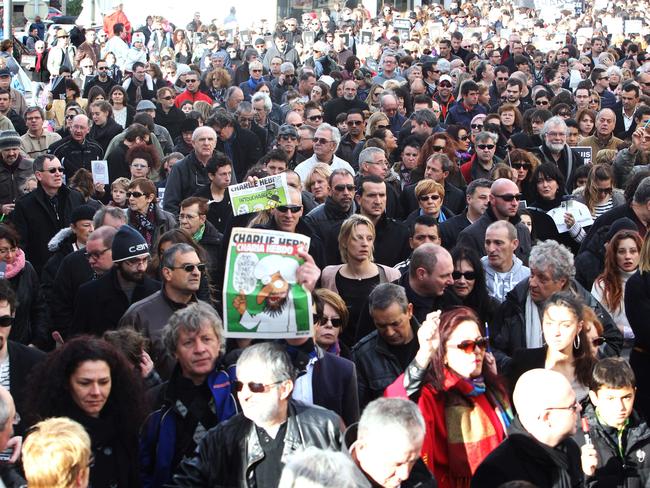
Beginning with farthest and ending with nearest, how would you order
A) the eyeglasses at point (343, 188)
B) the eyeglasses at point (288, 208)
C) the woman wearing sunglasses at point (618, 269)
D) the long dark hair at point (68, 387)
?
the eyeglasses at point (343, 188), the eyeglasses at point (288, 208), the woman wearing sunglasses at point (618, 269), the long dark hair at point (68, 387)

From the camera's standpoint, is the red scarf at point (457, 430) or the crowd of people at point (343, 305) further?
the red scarf at point (457, 430)

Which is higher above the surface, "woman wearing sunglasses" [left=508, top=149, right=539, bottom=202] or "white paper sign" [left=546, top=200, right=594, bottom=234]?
"woman wearing sunglasses" [left=508, top=149, right=539, bottom=202]

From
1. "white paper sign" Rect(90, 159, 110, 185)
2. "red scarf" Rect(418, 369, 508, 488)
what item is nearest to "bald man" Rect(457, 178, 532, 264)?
"red scarf" Rect(418, 369, 508, 488)

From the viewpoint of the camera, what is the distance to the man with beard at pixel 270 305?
230 inches

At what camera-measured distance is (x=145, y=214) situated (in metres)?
9.98

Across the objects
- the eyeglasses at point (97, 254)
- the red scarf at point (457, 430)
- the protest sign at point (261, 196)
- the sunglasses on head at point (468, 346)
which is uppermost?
the protest sign at point (261, 196)

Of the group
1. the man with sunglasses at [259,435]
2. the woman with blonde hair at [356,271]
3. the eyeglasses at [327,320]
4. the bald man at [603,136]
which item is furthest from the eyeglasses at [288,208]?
the bald man at [603,136]

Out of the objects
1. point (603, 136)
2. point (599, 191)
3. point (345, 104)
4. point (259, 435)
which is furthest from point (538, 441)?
point (345, 104)

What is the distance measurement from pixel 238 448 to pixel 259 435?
98 mm

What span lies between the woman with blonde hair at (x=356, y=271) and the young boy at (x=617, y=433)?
2267 mm

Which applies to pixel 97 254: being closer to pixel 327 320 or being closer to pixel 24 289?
pixel 24 289

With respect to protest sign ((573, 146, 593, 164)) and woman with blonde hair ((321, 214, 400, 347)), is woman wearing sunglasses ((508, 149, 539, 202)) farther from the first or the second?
woman with blonde hair ((321, 214, 400, 347))

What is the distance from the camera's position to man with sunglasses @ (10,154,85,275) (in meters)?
10.3

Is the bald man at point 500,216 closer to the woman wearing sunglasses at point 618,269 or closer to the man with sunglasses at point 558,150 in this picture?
the woman wearing sunglasses at point 618,269
